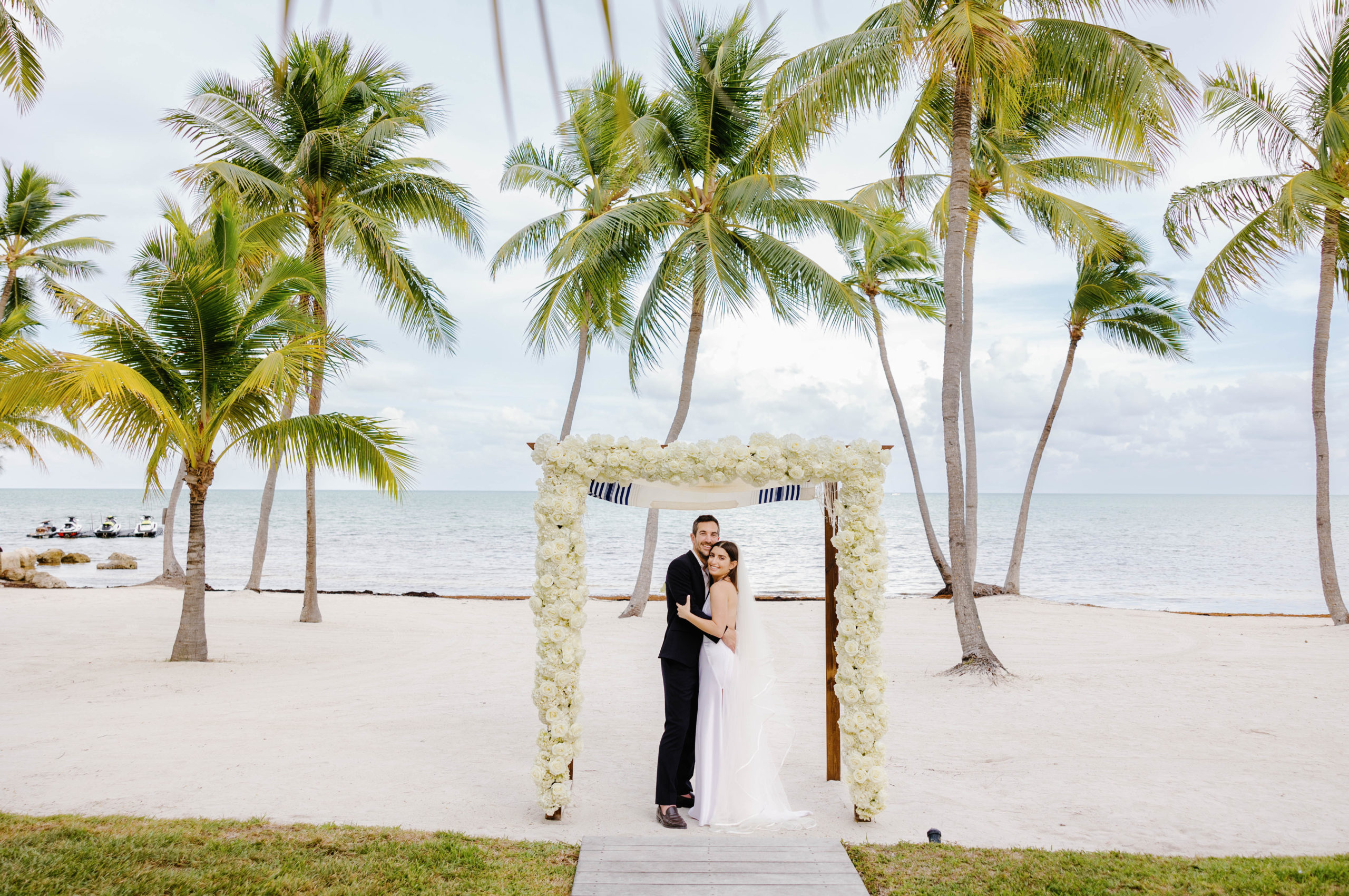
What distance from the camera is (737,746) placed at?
5.81m

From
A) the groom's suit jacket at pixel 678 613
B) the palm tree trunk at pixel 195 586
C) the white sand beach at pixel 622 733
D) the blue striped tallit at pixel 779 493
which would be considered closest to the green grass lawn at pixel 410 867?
the white sand beach at pixel 622 733

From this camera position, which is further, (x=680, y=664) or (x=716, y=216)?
(x=716, y=216)

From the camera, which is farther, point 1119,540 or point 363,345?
point 1119,540

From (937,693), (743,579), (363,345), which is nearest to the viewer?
(743,579)

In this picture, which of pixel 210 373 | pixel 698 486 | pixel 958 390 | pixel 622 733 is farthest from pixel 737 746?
pixel 210 373

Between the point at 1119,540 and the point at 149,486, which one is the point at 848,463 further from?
the point at 1119,540

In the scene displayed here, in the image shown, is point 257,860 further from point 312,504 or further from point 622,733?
point 312,504

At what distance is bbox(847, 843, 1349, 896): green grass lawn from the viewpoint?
4.55 meters

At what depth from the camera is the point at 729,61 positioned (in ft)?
45.4

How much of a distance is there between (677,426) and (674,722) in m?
10.3

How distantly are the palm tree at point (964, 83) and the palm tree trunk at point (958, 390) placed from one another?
0.6 inches

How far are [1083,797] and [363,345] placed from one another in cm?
1020

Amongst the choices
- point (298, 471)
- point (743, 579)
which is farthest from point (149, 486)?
point (743, 579)

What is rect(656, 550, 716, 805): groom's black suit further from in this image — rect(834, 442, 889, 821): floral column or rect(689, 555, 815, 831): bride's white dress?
rect(834, 442, 889, 821): floral column
